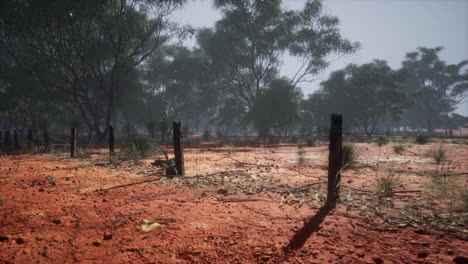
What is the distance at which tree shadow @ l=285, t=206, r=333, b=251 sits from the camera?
2.93m

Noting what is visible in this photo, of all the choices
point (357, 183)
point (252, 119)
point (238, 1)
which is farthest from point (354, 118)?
point (357, 183)

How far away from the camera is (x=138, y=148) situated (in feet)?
33.6

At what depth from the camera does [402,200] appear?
4453 millimetres

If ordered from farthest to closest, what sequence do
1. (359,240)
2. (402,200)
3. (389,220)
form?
(402,200) < (389,220) < (359,240)

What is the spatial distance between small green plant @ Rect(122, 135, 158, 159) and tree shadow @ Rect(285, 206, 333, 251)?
24.1 ft

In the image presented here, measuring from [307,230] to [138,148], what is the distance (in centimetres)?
862

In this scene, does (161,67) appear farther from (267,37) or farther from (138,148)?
(138,148)

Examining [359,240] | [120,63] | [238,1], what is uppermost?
[238,1]

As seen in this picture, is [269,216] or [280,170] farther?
[280,170]

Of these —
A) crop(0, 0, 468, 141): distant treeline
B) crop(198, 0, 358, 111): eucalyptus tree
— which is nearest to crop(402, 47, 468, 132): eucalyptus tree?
crop(0, 0, 468, 141): distant treeline

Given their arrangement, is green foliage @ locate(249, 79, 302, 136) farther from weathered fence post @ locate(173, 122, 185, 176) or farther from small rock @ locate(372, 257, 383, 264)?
small rock @ locate(372, 257, 383, 264)

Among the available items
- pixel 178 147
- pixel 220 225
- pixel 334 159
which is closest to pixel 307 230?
pixel 220 225

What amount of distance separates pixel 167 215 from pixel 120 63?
22.2 metres

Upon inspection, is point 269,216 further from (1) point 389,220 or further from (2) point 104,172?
(2) point 104,172
